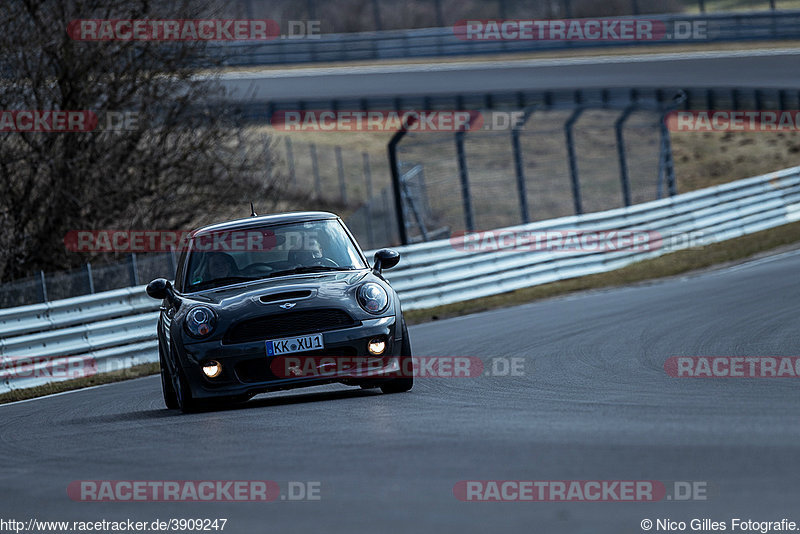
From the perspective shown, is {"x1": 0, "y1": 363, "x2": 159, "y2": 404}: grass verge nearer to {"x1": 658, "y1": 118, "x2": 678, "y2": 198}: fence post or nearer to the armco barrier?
the armco barrier

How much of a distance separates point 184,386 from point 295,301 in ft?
3.33

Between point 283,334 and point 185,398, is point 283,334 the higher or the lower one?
the higher one

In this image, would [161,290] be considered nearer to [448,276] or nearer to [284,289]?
[284,289]

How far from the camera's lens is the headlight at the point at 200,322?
28.8 ft

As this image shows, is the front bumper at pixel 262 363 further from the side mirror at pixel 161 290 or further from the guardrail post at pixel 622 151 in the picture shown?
the guardrail post at pixel 622 151

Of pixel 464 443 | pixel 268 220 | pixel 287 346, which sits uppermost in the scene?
pixel 268 220

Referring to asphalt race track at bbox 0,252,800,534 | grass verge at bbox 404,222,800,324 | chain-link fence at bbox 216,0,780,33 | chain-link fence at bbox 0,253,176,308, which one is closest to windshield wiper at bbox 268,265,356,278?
asphalt race track at bbox 0,252,800,534

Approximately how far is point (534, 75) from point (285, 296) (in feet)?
111

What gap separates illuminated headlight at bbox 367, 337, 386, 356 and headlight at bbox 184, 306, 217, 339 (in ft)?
3.53

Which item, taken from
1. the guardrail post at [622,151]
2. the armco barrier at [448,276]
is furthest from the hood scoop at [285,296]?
the guardrail post at [622,151]

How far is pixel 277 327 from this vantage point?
28.5 ft

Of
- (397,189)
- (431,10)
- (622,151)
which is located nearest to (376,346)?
(397,189)

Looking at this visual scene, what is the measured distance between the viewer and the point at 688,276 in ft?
62.7

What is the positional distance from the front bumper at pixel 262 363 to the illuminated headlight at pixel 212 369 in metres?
0.02
